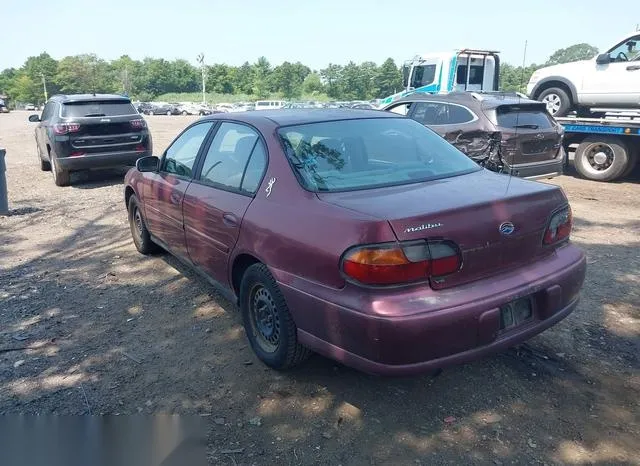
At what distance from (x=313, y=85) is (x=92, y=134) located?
322 ft

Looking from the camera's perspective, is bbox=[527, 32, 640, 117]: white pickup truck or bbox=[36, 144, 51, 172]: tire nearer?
bbox=[527, 32, 640, 117]: white pickup truck

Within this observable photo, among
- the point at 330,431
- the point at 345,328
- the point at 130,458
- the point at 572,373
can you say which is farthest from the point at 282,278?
the point at 572,373

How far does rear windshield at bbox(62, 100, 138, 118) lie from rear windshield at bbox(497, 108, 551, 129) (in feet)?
22.8

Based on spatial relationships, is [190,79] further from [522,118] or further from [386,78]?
[522,118]

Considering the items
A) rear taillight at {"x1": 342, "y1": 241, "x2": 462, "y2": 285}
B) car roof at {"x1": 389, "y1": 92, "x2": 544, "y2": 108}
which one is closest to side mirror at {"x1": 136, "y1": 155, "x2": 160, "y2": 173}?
rear taillight at {"x1": 342, "y1": 241, "x2": 462, "y2": 285}

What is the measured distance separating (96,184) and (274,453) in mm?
9317

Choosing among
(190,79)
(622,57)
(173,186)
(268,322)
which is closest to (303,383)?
(268,322)

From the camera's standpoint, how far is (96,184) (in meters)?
10.7

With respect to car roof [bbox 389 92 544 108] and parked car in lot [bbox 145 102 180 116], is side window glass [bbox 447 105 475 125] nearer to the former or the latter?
car roof [bbox 389 92 544 108]

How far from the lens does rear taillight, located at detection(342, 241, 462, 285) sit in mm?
2564

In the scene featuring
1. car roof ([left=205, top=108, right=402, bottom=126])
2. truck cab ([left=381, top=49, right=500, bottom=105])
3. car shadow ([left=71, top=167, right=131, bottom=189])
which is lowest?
car shadow ([left=71, top=167, right=131, bottom=189])

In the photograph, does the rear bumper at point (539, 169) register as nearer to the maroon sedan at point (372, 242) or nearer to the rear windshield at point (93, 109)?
the maroon sedan at point (372, 242)

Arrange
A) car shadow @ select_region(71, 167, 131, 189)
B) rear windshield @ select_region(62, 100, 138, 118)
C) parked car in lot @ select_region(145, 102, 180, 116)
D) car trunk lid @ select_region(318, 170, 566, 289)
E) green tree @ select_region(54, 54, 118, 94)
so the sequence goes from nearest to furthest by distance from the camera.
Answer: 1. car trunk lid @ select_region(318, 170, 566, 289)
2. rear windshield @ select_region(62, 100, 138, 118)
3. car shadow @ select_region(71, 167, 131, 189)
4. parked car in lot @ select_region(145, 102, 180, 116)
5. green tree @ select_region(54, 54, 118, 94)

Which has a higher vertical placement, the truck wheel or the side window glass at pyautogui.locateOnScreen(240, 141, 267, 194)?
the side window glass at pyautogui.locateOnScreen(240, 141, 267, 194)
